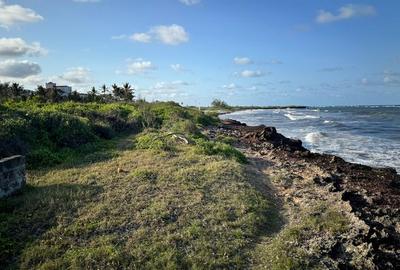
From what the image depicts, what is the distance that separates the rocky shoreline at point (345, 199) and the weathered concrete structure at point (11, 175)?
22.6 ft

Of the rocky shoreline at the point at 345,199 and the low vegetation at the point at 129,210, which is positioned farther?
the rocky shoreline at the point at 345,199

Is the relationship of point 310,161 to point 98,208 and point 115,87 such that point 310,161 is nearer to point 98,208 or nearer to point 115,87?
point 98,208

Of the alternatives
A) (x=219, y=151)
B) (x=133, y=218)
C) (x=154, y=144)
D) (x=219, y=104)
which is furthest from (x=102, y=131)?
(x=219, y=104)

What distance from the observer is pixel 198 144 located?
16.7 meters

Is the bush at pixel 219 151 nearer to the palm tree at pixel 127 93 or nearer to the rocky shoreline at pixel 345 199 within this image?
the rocky shoreline at pixel 345 199

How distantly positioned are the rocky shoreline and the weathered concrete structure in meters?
6.88

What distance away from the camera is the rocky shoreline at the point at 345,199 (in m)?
7.23

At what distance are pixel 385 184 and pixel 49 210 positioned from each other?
429 inches

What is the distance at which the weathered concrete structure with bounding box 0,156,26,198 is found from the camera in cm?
944

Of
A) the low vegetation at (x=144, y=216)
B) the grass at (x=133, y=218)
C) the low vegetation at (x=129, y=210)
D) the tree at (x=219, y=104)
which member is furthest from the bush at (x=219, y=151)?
the tree at (x=219, y=104)

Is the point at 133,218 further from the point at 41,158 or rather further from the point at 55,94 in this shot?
the point at 55,94

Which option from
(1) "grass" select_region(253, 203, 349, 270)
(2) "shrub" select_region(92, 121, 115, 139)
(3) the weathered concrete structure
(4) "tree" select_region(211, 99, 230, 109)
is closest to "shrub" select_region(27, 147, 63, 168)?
(3) the weathered concrete structure

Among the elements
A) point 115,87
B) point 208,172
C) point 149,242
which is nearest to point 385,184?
point 208,172

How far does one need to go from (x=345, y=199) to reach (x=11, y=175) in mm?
8883
